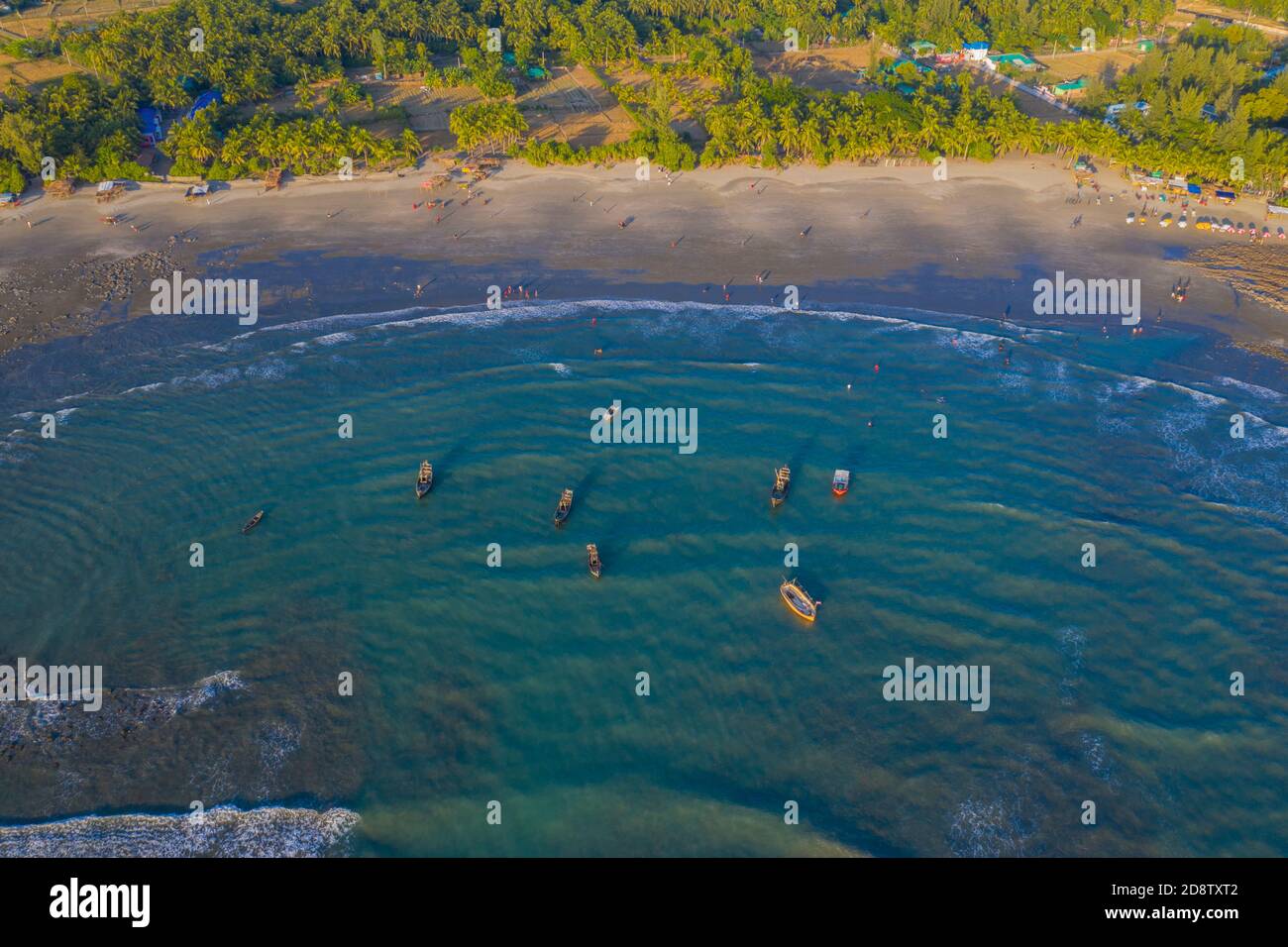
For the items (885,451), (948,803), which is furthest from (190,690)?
(885,451)

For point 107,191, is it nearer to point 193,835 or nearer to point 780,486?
point 193,835

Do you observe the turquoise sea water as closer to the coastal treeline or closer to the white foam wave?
the white foam wave

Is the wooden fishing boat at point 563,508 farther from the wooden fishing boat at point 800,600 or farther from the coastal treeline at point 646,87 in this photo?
the coastal treeline at point 646,87

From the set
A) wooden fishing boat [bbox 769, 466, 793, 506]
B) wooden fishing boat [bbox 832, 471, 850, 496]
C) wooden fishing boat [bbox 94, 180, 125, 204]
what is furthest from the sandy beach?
wooden fishing boat [bbox 832, 471, 850, 496]

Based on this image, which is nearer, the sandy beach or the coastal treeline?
the sandy beach

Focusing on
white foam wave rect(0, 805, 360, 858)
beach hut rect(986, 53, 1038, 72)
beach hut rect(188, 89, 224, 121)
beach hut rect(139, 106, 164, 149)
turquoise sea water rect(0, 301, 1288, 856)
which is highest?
beach hut rect(986, 53, 1038, 72)

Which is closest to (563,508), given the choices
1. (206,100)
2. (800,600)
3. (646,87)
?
(800,600)
